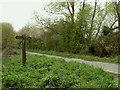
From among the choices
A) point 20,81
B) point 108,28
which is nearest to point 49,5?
point 108,28

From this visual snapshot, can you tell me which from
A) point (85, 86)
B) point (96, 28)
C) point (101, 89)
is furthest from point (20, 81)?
point (96, 28)

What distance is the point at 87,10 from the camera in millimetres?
25703

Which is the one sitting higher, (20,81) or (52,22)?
(52,22)

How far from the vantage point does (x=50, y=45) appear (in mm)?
29328

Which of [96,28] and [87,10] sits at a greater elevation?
[87,10]

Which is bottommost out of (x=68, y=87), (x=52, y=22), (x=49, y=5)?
(x=68, y=87)

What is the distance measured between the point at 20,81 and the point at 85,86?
211cm

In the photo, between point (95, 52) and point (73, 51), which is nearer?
point (95, 52)

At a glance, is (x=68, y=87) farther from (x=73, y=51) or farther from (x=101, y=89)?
(x=73, y=51)

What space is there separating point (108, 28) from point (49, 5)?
22.6 ft

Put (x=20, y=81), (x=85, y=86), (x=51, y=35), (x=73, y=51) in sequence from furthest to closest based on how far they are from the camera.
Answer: (x=51, y=35)
(x=73, y=51)
(x=20, y=81)
(x=85, y=86)

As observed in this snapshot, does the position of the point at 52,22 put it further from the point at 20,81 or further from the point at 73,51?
the point at 20,81

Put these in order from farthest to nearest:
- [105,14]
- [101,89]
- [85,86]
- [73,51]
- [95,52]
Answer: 1. [105,14]
2. [73,51]
3. [95,52]
4. [85,86]
5. [101,89]

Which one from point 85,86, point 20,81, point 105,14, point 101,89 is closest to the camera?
point 101,89
